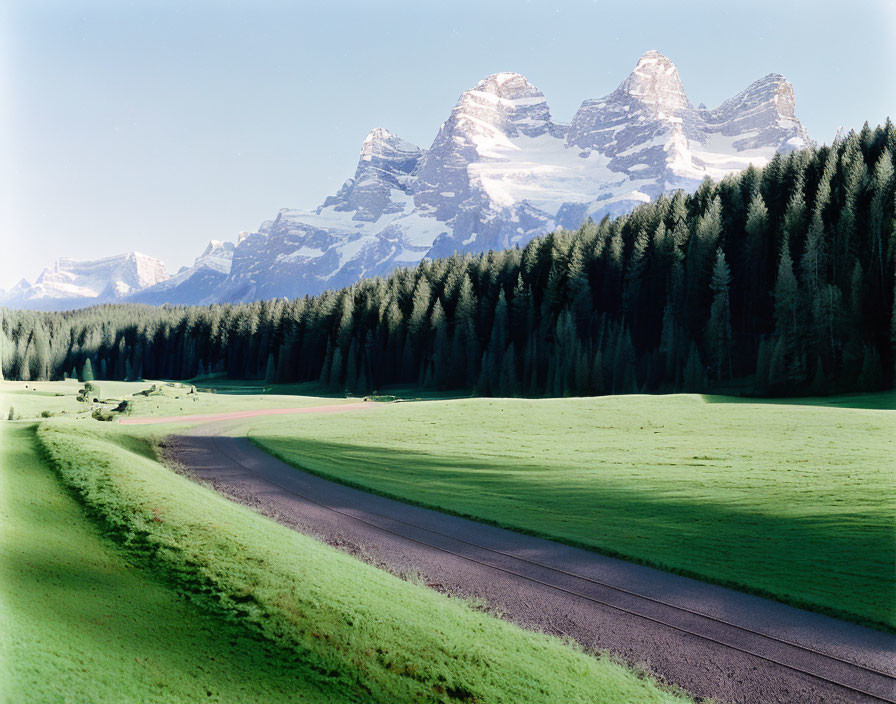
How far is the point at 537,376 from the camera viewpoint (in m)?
95.6

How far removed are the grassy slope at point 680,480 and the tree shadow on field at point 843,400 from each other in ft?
35.7

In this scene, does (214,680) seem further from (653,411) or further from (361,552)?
(653,411)

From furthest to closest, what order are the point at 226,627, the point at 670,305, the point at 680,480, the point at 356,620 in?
the point at 670,305
the point at 680,480
the point at 356,620
the point at 226,627

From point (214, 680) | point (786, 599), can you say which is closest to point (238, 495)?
point (214, 680)

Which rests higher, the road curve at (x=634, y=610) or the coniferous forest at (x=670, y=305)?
the coniferous forest at (x=670, y=305)

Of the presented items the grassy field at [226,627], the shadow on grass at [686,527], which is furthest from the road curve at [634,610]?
the grassy field at [226,627]

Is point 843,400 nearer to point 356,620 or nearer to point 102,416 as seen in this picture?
point 356,620

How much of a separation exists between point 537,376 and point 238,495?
245 ft

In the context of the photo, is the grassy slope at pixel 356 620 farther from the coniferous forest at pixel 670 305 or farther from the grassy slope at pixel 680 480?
the coniferous forest at pixel 670 305

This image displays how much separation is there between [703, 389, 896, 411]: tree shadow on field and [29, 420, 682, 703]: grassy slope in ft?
168

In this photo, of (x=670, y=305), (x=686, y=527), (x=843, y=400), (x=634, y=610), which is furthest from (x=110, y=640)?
(x=670, y=305)

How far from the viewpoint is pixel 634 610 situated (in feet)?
45.6

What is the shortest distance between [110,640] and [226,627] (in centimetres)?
188

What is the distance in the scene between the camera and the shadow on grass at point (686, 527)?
14547 mm
